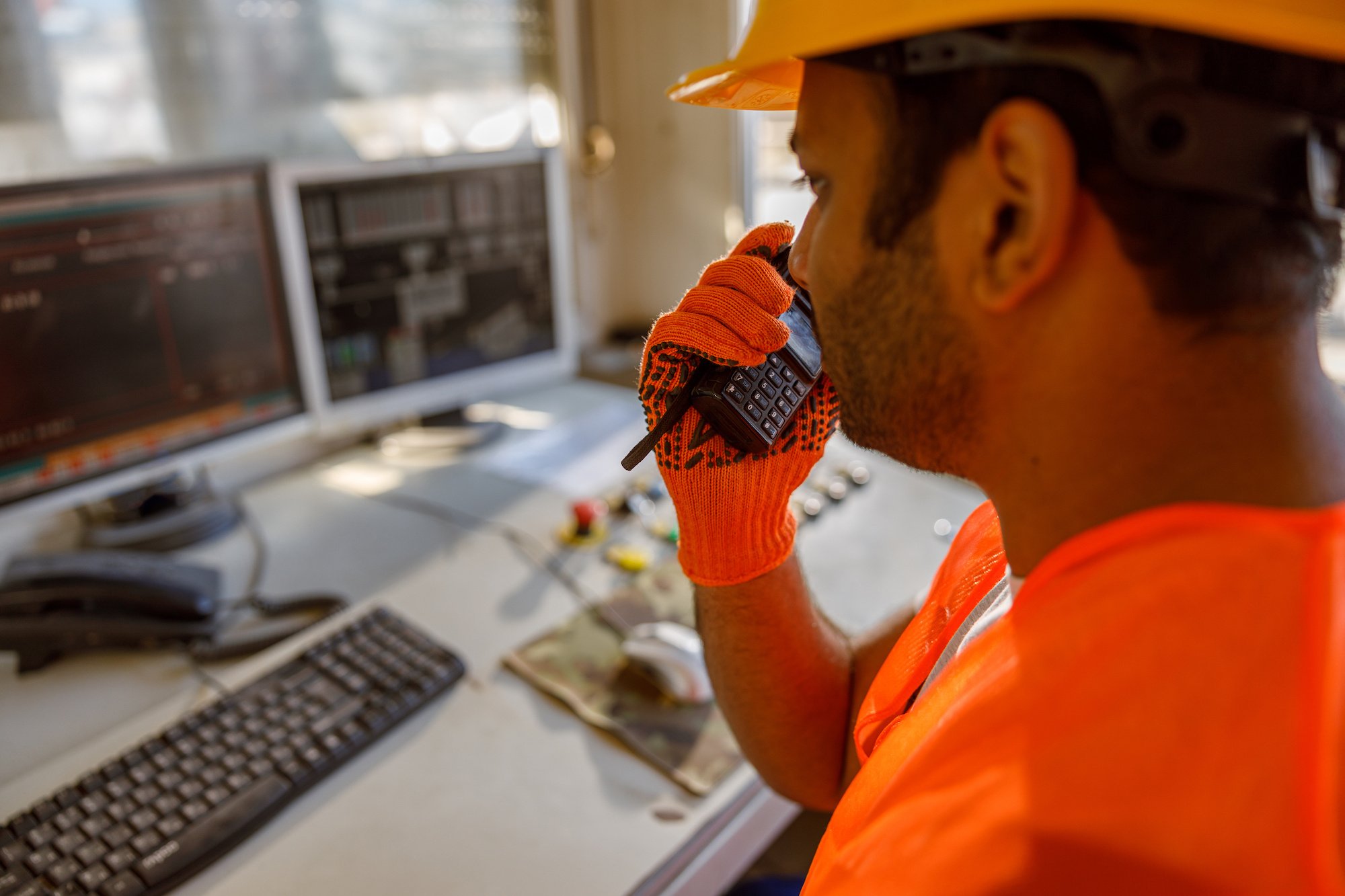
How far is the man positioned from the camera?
41 cm

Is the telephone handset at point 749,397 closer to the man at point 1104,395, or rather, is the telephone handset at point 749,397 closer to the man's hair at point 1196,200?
the man at point 1104,395

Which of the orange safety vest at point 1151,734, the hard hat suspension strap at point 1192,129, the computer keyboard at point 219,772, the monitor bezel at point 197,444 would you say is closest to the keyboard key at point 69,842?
the computer keyboard at point 219,772

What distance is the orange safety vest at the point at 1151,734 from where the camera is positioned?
388 mm

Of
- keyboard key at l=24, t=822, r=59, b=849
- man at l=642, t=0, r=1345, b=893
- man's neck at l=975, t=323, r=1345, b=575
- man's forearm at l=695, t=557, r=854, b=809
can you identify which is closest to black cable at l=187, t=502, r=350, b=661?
keyboard key at l=24, t=822, r=59, b=849

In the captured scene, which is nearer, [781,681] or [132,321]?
[781,681]

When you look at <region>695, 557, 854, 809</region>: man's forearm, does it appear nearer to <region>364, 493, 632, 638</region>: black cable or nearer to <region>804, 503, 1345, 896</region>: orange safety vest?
<region>364, 493, 632, 638</region>: black cable

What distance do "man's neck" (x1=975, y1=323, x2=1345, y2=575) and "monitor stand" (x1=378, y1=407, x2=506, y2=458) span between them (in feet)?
4.04

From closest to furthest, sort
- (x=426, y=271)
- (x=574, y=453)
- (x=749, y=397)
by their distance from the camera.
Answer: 1. (x=749, y=397)
2. (x=426, y=271)
3. (x=574, y=453)

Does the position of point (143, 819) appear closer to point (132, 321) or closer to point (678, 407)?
point (678, 407)

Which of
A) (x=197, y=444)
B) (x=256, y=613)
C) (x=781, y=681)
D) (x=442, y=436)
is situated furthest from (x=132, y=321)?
(x=781, y=681)

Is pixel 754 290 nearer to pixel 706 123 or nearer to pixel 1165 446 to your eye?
pixel 1165 446

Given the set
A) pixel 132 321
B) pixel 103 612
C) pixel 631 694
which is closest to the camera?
pixel 631 694

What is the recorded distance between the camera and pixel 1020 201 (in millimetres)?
458

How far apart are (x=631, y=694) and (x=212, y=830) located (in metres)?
0.39
